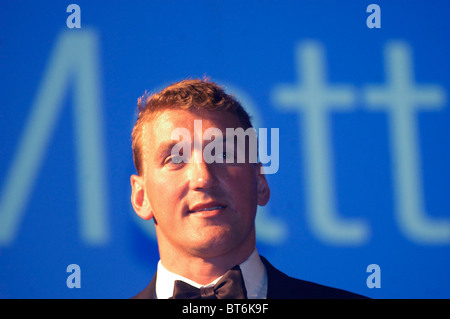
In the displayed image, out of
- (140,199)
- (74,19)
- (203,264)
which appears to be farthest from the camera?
(74,19)

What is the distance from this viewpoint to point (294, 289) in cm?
265

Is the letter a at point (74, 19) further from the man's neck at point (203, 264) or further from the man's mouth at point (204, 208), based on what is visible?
the man's neck at point (203, 264)

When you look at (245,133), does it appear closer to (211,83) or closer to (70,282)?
(211,83)

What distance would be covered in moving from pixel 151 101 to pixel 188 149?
439 millimetres

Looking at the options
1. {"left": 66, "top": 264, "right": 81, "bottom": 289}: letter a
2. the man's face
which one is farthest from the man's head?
{"left": 66, "top": 264, "right": 81, "bottom": 289}: letter a

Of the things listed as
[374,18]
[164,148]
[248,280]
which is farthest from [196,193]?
[374,18]

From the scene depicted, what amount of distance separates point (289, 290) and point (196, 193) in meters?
0.70

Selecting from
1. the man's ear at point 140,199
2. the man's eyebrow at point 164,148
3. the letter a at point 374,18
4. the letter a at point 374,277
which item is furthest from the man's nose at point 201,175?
the letter a at point 374,18

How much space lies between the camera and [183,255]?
257cm

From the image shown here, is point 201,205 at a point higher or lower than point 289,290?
higher

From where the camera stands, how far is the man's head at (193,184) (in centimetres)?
250

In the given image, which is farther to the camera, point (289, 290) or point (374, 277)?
point (374, 277)

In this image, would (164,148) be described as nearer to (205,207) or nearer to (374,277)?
(205,207)
